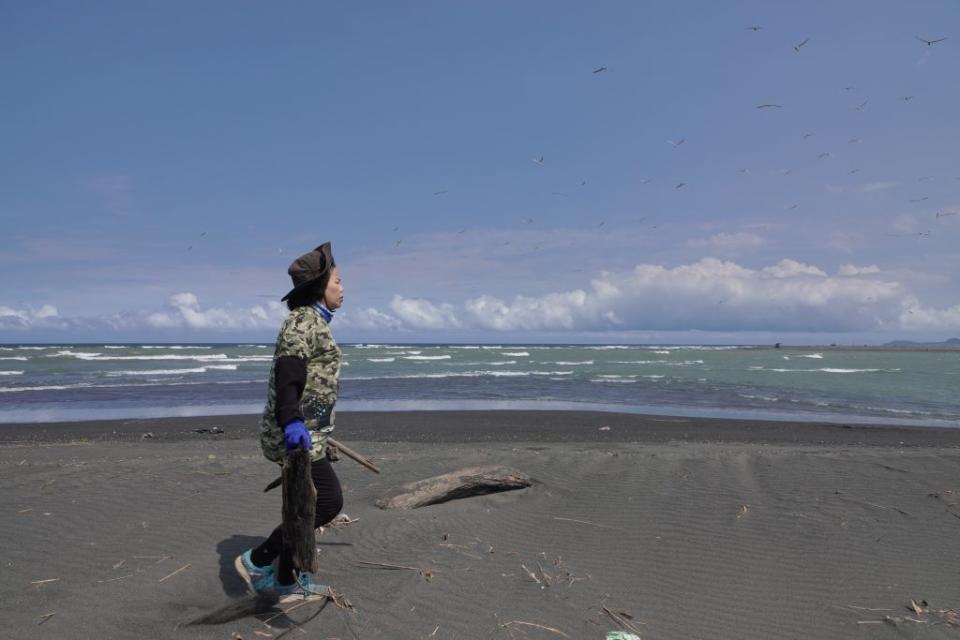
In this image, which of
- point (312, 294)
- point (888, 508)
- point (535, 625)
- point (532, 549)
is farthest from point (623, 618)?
point (888, 508)

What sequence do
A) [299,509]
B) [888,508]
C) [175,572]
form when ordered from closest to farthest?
[299,509], [175,572], [888,508]

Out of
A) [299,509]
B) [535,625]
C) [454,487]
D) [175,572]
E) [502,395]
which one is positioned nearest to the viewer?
[299,509]

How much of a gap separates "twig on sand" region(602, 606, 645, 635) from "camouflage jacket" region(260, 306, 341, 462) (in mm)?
2086

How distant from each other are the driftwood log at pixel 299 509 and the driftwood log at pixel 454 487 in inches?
90.7

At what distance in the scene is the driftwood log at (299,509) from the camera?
355 centimetres

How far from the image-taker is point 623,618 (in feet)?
12.8

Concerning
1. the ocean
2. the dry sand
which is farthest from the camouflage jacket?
the ocean

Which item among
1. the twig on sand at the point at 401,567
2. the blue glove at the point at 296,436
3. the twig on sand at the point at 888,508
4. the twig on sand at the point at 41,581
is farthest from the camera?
the twig on sand at the point at 888,508

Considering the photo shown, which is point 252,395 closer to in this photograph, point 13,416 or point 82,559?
point 13,416

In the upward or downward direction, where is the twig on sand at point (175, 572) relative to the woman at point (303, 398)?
downward

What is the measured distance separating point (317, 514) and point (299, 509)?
0.30 m

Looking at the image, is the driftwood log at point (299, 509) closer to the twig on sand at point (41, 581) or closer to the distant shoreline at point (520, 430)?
the twig on sand at point (41, 581)

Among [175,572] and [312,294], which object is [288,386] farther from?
[175,572]

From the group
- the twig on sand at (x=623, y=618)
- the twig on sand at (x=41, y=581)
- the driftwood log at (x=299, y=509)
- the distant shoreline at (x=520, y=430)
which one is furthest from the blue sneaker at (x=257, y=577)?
the distant shoreline at (x=520, y=430)
